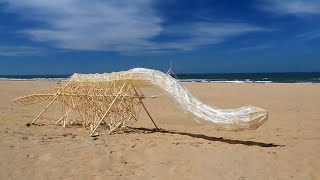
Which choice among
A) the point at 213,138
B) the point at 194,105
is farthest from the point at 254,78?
the point at 194,105

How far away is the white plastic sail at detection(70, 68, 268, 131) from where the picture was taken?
332 inches

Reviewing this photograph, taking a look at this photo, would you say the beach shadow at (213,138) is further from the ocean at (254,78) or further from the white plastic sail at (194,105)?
the ocean at (254,78)

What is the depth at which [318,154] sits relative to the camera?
26.1 feet

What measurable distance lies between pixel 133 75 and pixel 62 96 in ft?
7.85

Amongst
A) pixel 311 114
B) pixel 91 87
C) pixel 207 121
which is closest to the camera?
pixel 207 121

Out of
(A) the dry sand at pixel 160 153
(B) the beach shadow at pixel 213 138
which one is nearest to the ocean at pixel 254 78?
(B) the beach shadow at pixel 213 138

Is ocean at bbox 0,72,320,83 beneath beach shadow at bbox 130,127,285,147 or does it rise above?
above

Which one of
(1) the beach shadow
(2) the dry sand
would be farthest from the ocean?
(2) the dry sand

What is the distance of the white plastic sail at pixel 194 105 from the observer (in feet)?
27.7

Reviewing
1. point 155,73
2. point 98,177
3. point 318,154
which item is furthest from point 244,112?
point 98,177

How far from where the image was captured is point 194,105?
9203 millimetres

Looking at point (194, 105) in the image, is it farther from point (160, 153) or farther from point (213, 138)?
point (160, 153)

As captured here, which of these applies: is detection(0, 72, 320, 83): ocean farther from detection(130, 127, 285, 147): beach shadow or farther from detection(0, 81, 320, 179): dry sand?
detection(0, 81, 320, 179): dry sand

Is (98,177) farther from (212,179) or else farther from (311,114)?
(311,114)
